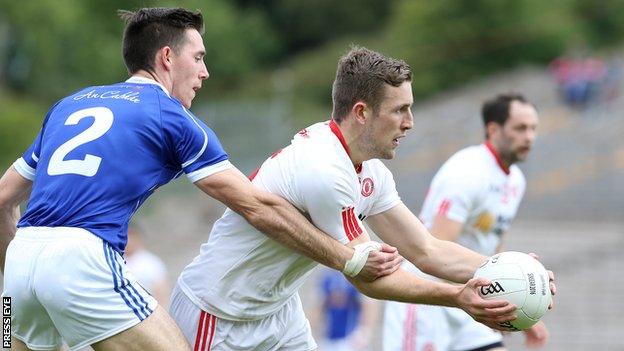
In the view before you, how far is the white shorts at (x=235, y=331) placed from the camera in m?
6.04

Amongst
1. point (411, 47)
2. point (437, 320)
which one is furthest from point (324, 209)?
point (411, 47)

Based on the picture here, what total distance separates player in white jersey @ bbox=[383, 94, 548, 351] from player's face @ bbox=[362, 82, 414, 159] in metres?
2.06

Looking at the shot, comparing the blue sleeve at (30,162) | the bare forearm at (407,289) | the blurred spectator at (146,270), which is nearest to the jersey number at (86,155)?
the blue sleeve at (30,162)

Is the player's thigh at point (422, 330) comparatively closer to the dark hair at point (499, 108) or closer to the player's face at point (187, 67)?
Answer: the dark hair at point (499, 108)

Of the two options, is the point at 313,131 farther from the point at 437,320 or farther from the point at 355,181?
the point at 437,320

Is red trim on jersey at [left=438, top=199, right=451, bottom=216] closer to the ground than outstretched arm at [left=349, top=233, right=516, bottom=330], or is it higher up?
higher up

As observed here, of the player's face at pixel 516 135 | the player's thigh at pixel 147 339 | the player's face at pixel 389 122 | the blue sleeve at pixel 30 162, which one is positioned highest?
the player's face at pixel 516 135

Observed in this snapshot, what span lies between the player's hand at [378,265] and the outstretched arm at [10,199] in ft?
5.74

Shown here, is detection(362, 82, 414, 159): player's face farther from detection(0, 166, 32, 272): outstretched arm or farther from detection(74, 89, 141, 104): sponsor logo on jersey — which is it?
detection(0, 166, 32, 272): outstretched arm

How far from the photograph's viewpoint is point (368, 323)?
12.6 metres

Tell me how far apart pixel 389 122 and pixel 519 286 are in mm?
995

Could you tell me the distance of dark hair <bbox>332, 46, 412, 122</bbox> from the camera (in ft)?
19.2

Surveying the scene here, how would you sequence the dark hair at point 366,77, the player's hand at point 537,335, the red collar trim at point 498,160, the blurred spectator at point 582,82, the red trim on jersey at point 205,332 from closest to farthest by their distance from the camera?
the dark hair at point 366,77, the red trim on jersey at point 205,332, the player's hand at point 537,335, the red collar trim at point 498,160, the blurred spectator at point 582,82

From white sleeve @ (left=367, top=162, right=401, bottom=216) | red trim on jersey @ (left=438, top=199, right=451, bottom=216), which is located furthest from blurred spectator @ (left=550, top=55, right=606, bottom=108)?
white sleeve @ (left=367, top=162, right=401, bottom=216)
